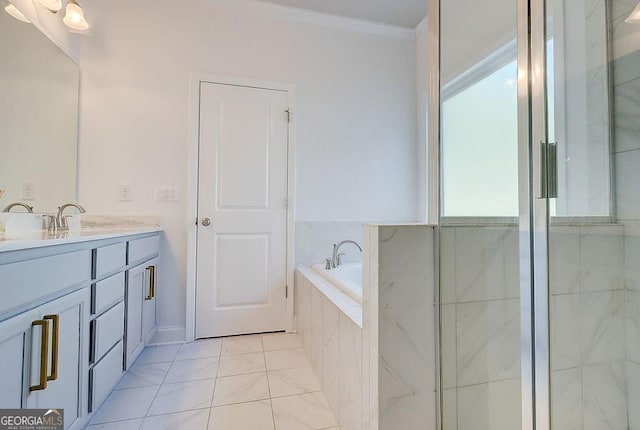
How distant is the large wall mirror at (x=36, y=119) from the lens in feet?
4.67

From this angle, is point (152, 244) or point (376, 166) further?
point (376, 166)

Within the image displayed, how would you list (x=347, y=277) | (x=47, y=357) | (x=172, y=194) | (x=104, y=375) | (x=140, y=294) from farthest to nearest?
(x=172, y=194) → (x=347, y=277) → (x=140, y=294) → (x=104, y=375) → (x=47, y=357)

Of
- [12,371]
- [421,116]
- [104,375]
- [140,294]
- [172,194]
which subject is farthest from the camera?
[421,116]

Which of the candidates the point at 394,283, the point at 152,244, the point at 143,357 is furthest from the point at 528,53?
the point at 143,357

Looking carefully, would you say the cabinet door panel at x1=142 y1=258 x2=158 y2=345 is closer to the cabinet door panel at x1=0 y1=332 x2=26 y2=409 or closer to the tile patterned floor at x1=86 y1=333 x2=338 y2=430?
the tile patterned floor at x1=86 y1=333 x2=338 y2=430

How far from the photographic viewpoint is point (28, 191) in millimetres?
1554

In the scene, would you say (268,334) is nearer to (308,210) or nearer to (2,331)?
(308,210)

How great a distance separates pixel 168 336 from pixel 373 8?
2988mm

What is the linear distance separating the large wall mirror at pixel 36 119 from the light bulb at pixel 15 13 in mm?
19

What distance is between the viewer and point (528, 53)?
35.4 inches

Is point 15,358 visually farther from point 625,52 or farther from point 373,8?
point 373,8

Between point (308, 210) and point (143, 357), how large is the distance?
1.51 m

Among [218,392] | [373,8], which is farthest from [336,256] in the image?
[373,8]

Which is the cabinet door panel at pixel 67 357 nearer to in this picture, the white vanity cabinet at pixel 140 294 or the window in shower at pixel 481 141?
the white vanity cabinet at pixel 140 294
